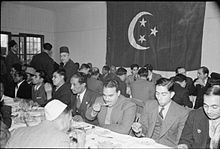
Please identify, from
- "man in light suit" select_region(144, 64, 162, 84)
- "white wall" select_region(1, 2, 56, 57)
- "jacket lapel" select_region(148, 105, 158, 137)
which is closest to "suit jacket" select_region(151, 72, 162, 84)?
"man in light suit" select_region(144, 64, 162, 84)

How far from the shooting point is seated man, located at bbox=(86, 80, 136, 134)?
2.38m

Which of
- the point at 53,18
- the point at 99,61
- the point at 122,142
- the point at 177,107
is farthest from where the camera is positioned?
the point at 53,18

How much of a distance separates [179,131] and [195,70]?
10.0ft

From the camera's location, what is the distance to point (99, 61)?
6.79 m

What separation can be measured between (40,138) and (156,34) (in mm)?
4400

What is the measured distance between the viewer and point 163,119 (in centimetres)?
225

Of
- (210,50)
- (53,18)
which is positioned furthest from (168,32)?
(53,18)

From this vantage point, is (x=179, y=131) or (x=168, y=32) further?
(x=168, y=32)

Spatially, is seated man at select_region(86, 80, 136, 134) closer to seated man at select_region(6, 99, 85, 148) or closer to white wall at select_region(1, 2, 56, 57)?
seated man at select_region(6, 99, 85, 148)

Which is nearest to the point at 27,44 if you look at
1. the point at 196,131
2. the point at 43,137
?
the point at 196,131

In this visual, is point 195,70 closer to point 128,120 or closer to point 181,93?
point 181,93

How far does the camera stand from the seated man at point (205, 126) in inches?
72.0

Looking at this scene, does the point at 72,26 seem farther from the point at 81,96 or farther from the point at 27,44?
the point at 81,96

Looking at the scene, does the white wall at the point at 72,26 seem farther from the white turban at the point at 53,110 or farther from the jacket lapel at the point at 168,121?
the white turban at the point at 53,110
